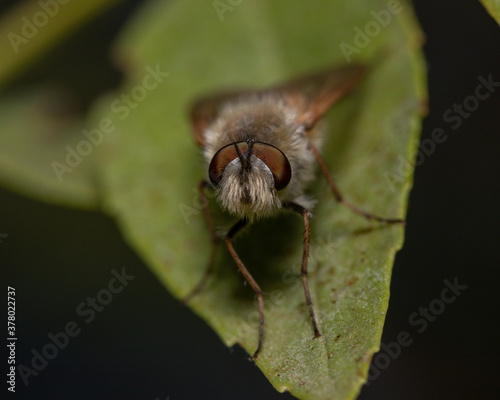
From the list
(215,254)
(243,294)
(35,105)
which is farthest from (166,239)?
(35,105)

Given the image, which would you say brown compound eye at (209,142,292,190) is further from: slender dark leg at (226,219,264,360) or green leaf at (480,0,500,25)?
green leaf at (480,0,500,25)

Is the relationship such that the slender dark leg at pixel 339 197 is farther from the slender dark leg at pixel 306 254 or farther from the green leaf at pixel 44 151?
the green leaf at pixel 44 151

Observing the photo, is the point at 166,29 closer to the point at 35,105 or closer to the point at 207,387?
the point at 35,105

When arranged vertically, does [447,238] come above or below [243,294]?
below

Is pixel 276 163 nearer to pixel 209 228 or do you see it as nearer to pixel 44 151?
pixel 209 228

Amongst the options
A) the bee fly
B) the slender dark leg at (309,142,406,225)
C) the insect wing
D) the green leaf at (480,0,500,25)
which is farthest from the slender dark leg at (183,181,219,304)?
the green leaf at (480,0,500,25)

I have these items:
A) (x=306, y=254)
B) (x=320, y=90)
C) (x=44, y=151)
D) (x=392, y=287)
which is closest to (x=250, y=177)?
(x=306, y=254)
